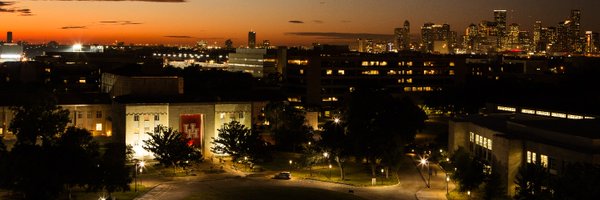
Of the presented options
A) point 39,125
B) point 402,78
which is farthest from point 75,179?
point 402,78

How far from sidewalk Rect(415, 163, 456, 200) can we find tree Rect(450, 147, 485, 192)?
2.18 meters

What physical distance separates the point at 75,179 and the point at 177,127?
1225 inches

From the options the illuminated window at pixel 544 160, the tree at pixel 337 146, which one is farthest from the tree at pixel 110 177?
the illuminated window at pixel 544 160

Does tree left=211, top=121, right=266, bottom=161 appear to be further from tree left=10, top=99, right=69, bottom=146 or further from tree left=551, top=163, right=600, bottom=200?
tree left=551, top=163, right=600, bottom=200

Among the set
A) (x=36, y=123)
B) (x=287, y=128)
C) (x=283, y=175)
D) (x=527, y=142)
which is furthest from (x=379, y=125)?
(x=36, y=123)

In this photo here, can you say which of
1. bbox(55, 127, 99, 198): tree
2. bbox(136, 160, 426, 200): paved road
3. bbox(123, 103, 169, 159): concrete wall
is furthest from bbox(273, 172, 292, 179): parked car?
bbox(123, 103, 169, 159): concrete wall

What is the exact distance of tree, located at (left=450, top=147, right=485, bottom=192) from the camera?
60.6 meters

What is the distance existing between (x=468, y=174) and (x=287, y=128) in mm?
35827

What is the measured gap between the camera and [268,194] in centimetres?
6088

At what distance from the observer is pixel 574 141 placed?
5766 cm

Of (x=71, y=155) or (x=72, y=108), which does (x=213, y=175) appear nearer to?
(x=71, y=155)

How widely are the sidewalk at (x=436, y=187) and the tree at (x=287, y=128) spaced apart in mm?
19240

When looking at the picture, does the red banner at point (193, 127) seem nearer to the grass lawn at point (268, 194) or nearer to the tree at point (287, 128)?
the tree at point (287, 128)

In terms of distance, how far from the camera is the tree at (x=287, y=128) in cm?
9069
